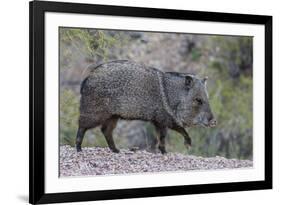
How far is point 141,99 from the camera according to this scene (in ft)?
9.18

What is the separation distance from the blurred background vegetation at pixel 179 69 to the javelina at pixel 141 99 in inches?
2.0

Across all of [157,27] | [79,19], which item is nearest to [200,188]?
[157,27]

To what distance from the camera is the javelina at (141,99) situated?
2.72 m

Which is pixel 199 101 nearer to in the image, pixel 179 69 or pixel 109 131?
pixel 109 131

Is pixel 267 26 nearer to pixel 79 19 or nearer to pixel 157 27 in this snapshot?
pixel 157 27

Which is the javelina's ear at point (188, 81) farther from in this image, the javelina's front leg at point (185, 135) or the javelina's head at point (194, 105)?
the javelina's front leg at point (185, 135)

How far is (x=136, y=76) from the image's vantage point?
9.21ft

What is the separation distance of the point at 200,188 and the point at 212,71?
3.16 feet

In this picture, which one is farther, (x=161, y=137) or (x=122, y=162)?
(x=161, y=137)

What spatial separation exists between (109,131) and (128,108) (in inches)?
5.7

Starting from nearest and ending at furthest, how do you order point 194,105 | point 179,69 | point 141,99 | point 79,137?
point 79,137 < point 141,99 < point 194,105 < point 179,69

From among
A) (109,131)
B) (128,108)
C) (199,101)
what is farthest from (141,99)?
(199,101)

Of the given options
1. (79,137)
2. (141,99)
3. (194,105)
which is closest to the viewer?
(79,137)

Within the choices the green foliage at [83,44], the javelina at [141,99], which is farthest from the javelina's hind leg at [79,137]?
the green foliage at [83,44]
